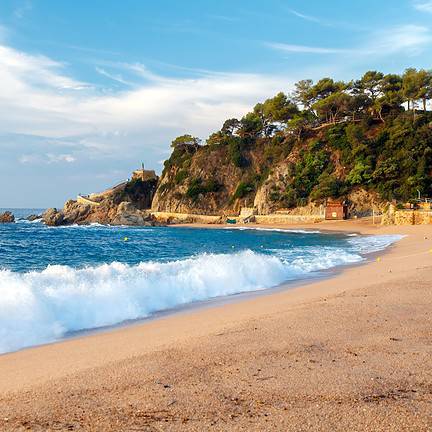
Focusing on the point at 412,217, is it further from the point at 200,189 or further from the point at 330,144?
the point at 200,189

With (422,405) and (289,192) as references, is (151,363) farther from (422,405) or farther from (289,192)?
(289,192)

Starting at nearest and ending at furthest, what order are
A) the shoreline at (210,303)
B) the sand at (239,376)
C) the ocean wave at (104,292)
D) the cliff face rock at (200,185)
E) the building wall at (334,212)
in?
the sand at (239,376) < the shoreline at (210,303) < the ocean wave at (104,292) < the building wall at (334,212) < the cliff face rock at (200,185)

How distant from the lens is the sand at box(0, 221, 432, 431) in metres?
3.62

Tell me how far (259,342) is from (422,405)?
7.83ft

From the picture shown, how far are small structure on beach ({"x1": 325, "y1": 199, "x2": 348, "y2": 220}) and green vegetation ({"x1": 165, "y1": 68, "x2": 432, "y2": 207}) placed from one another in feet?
10.8

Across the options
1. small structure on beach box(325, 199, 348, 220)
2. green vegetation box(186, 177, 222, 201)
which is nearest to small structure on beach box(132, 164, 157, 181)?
green vegetation box(186, 177, 222, 201)

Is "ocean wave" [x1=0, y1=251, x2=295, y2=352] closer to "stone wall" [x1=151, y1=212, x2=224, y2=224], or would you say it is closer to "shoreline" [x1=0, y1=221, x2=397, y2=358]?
"shoreline" [x1=0, y1=221, x2=397, y2=358]

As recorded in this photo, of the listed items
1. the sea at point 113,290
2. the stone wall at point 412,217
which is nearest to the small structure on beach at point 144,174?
the stone wall at point 412,217

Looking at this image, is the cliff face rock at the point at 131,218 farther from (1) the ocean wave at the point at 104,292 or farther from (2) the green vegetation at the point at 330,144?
(1) the ocean wave at the point at 104,292

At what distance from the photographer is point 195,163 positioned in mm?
80250

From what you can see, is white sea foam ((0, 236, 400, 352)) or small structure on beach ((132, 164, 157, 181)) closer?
white sea foam ((0, 236, 400, 352))

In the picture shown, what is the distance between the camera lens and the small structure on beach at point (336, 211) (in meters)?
56.2

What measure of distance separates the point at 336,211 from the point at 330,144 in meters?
15.6

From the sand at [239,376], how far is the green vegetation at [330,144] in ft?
173
